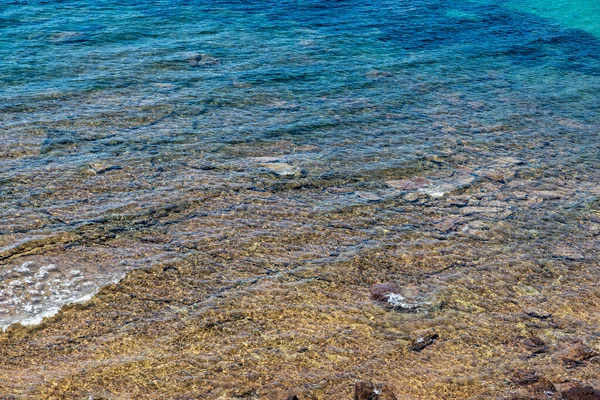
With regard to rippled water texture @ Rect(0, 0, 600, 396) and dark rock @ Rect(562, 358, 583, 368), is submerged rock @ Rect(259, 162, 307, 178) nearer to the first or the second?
rippled water texture @ Rect(0, 0, 600, 396)

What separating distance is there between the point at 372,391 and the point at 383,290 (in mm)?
1419

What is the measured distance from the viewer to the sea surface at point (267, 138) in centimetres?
710

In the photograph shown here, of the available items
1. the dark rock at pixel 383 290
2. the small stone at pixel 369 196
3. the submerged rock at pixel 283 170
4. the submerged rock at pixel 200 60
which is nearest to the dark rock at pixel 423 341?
the dark rock at pixel 383 290

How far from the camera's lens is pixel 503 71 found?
45.6 feet

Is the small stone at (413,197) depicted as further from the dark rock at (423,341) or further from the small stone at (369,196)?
the dark rock at (423,341)

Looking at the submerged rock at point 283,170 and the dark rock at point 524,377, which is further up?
the submerged rock at point 283,170

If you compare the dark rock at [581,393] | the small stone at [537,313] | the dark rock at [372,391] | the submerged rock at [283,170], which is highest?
the submerged rock at [283,170]

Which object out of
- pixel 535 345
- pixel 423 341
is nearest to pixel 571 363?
pixel 535 345

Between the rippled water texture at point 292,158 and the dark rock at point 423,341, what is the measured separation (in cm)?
8

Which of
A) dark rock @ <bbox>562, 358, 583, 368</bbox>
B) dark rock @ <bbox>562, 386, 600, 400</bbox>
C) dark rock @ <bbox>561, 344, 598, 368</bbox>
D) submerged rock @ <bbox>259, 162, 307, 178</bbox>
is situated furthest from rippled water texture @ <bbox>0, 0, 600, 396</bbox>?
dark rock @ <bbox>562, 386, 600, 400</bbox>

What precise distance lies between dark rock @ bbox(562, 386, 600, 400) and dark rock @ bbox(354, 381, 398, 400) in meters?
1.43

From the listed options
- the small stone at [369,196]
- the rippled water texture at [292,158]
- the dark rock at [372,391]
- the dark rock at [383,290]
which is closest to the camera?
the dark rock at [372,391]

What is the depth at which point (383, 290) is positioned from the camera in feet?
20.7

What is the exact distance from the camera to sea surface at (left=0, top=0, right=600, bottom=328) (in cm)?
710
